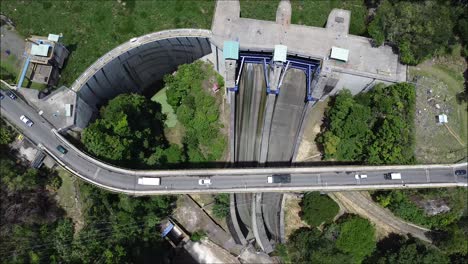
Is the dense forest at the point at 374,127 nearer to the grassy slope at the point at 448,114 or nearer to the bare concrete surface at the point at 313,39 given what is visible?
the grassy slope at the point at 448,114

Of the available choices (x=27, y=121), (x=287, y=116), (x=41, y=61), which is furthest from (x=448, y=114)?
(x=27, y=121)

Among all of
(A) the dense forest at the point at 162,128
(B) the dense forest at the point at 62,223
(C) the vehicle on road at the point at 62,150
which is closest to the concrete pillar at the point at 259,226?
(A) the dense forest at the point at 162,128

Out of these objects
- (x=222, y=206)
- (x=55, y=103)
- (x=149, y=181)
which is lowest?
(x=222, y=206)

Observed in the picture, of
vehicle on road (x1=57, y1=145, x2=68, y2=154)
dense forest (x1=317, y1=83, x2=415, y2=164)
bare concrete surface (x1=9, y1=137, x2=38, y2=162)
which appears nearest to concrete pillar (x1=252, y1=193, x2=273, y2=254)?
dense forest (x1=317, y1=83, x2=415, y2=164)

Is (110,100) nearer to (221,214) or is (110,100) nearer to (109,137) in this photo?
(109,137)

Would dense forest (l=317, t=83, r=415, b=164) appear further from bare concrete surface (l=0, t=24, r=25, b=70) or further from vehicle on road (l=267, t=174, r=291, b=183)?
bare concrete surface (l=0, t=24, r=25, b=70)

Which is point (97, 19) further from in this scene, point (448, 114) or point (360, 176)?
point (448, 114)

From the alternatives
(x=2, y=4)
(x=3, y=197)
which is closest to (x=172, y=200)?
(x=3, y=197)
